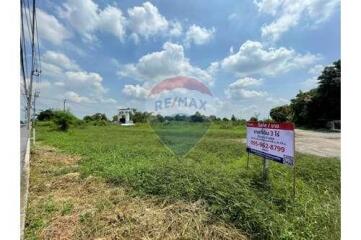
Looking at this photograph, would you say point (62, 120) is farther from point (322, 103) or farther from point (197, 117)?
point (322, 103)

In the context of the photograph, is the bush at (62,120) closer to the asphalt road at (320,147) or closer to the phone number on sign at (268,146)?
the asphalt road at (320,147)

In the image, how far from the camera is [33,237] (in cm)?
245

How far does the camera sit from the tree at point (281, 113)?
32.2 metres

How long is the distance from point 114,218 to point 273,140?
2374mm

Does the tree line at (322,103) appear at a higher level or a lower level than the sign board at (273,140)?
higher

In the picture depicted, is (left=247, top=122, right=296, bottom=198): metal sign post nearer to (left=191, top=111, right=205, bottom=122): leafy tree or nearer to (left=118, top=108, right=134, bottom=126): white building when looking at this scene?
(left=191, top=111, right=205, bottom=122): leafy tree

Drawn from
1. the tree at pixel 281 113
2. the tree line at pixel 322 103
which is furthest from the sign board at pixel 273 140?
the tree at pixel 281 113

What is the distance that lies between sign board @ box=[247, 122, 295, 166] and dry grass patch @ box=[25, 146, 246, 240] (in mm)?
1390

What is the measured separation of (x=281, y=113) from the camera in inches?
1350

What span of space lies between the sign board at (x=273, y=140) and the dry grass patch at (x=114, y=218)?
4.56 feet
